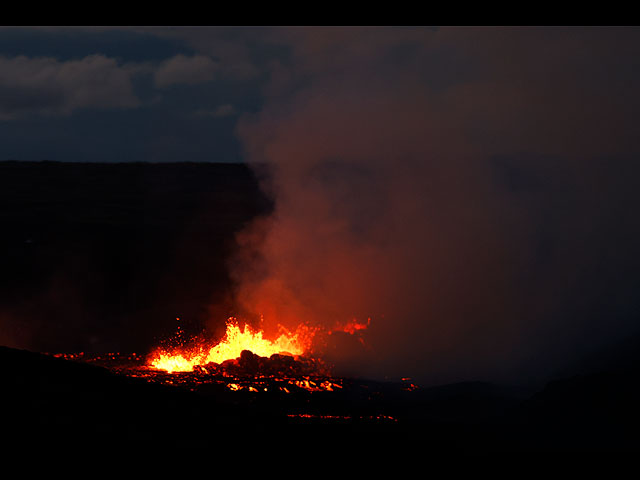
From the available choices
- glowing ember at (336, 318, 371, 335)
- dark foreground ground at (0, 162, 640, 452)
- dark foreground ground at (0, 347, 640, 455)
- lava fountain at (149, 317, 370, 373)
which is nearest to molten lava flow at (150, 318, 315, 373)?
lava fountain at (149, 317, 370, 373)

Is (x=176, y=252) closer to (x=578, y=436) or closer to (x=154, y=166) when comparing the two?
(x=578, y=436)

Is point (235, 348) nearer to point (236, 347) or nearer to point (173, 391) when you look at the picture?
point (236, 347)

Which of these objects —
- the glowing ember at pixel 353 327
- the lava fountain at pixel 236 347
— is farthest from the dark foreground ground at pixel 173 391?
the glowing ember at pixel 353 327

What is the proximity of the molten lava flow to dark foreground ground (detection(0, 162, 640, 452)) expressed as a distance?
2.86 feet

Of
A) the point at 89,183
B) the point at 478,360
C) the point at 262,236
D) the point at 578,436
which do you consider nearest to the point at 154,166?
the point at 89,183

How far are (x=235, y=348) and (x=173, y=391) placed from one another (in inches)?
212

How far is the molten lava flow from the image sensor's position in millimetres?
10367

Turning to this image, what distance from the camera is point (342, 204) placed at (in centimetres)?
1593

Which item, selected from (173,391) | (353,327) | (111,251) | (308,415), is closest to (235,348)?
(353,327)

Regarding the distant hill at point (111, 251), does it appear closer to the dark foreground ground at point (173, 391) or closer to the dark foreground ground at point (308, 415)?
the dark foreground ground at point (173, 391)

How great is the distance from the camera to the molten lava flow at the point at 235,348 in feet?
34.0

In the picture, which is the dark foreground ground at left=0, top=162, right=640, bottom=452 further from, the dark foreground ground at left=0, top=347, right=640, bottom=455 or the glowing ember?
the glowing ember

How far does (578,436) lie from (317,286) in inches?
302

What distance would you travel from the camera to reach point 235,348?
11.8 metres
